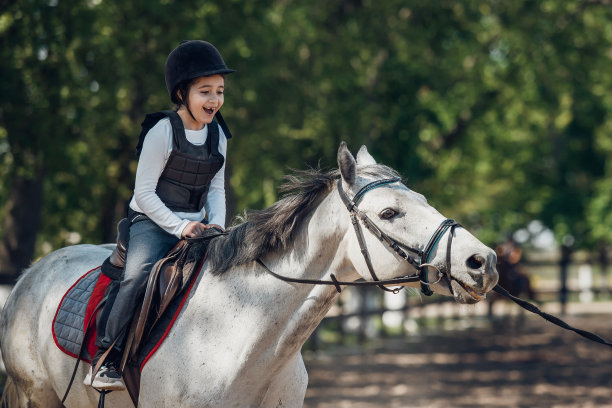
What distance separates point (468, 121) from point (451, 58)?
10.6 ft

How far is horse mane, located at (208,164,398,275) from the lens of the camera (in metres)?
4.16

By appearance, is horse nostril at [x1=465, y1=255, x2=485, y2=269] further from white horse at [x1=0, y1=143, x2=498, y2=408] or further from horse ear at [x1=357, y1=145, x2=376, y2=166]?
horse ear at [x1=357, y1=145, x2=376, y2=166]

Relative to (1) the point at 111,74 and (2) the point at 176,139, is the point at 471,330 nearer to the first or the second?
(1) the point at 111,74

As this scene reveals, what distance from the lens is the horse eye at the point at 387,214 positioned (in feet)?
12.8

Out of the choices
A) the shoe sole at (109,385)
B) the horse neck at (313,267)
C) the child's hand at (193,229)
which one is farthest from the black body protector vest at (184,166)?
the shoe sole at (109,385)

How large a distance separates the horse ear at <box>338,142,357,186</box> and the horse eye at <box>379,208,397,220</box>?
24cm

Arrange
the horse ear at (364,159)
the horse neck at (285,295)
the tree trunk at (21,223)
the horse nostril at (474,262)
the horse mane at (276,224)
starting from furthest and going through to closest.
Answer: the tree trunk at (21,223) → the horse ear at (364,159) → the horse mane at (276,224) → the horse neck at (285,295) → the horse nostril at (474,262)

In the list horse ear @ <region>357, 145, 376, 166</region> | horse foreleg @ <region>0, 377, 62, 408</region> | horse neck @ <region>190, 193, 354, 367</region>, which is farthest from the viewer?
horse foreleg @ <region>0, 377, 62, 408</region>

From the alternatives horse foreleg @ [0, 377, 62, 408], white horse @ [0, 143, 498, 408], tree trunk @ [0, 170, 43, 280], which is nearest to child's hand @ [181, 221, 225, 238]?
white horse @ [0, 143, 498, 408]

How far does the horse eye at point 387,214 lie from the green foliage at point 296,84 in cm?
467

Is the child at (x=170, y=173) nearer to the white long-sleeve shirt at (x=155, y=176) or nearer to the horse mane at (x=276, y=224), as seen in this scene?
the white long-sleeve shirt at (x=155, y=176)

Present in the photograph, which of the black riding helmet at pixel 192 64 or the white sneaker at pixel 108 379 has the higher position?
the black riding helmet at pixel 192 64

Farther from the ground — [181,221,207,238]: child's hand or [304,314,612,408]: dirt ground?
[181,221,207,238]: child's hand

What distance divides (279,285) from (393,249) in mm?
622
